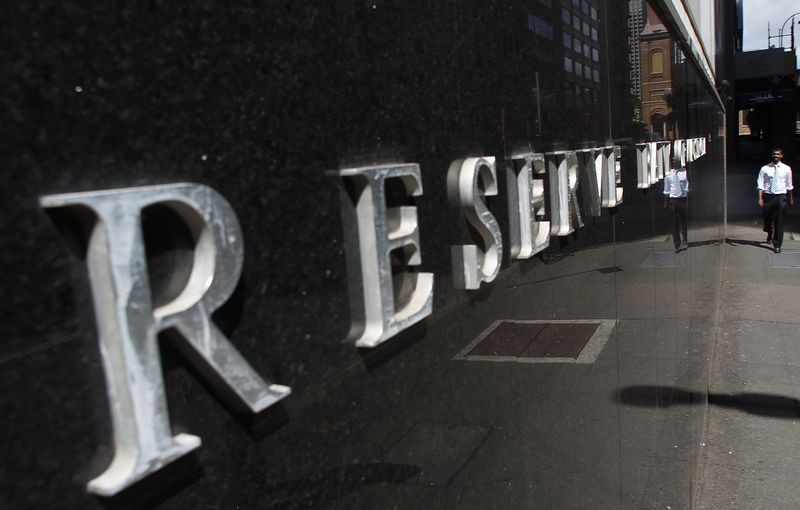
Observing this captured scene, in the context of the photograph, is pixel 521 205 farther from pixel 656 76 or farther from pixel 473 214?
pixel 656 76

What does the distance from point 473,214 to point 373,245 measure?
44 cm

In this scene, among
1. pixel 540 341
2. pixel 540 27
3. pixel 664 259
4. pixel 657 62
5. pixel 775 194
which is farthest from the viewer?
pixel 775 194

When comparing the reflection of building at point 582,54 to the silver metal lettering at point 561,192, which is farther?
the reflection of building at point 582,54

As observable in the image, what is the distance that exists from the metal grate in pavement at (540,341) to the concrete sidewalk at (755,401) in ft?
8.66

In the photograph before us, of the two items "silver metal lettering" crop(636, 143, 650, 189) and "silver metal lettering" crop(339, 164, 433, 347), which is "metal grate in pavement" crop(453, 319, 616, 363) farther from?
"silver metal lettering" crop(636, 143, 650, 189)

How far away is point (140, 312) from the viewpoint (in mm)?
745

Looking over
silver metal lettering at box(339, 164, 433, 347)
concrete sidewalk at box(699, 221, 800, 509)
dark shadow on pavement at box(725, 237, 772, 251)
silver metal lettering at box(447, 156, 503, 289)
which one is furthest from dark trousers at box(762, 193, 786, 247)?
silver metal lettering at box(339, 164, 433, 347)

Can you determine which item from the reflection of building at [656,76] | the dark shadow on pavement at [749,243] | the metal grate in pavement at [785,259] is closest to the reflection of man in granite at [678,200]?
the reflection of building at [656,76]

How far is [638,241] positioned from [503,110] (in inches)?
72.4

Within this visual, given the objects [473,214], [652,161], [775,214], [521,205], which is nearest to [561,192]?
[521,205]

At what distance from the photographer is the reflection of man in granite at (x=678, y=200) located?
4801 millimetres

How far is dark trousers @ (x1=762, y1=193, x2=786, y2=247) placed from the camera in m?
12.9

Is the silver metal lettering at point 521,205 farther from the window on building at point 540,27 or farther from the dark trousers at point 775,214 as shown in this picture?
the dark trousers at point 775,214

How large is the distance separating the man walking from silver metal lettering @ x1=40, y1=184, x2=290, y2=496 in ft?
46.3
